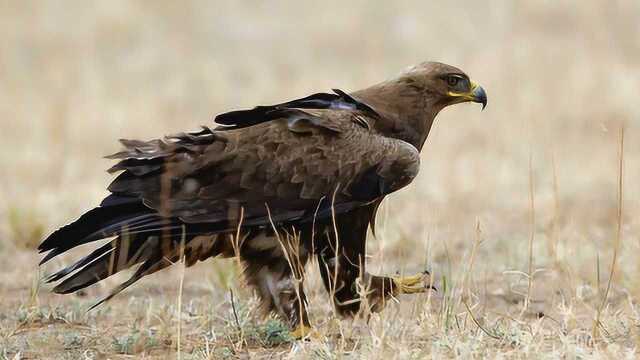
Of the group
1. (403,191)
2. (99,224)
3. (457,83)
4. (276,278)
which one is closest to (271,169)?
(276,278)

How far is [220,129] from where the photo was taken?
5.62 meters

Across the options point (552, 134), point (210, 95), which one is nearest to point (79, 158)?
point (210, 95)

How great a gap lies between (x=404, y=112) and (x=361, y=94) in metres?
0.21

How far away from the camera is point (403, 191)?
388 inches

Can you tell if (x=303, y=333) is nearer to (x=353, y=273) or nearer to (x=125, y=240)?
(x=353, y=273)

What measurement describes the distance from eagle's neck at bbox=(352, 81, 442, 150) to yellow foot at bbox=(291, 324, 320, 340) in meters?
0.90

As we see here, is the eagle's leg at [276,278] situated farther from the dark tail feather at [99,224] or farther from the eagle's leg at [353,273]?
the dark tail feather at [99,224]

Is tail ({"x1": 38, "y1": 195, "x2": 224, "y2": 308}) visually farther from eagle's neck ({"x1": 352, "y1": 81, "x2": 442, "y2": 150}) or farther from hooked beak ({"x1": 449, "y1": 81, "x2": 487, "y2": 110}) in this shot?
hooked beak ({"x1": 449, "y1": 81, "x2": 487, "y2": 110})

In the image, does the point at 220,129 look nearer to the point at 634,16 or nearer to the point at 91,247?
the point at 91,247

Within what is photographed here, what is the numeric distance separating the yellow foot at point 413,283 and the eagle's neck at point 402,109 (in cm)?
57

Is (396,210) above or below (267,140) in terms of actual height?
below

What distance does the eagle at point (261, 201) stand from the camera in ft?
17.2

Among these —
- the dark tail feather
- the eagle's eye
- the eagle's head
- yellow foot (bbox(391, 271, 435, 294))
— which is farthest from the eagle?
the eagle's eye

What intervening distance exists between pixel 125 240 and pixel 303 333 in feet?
2.70
